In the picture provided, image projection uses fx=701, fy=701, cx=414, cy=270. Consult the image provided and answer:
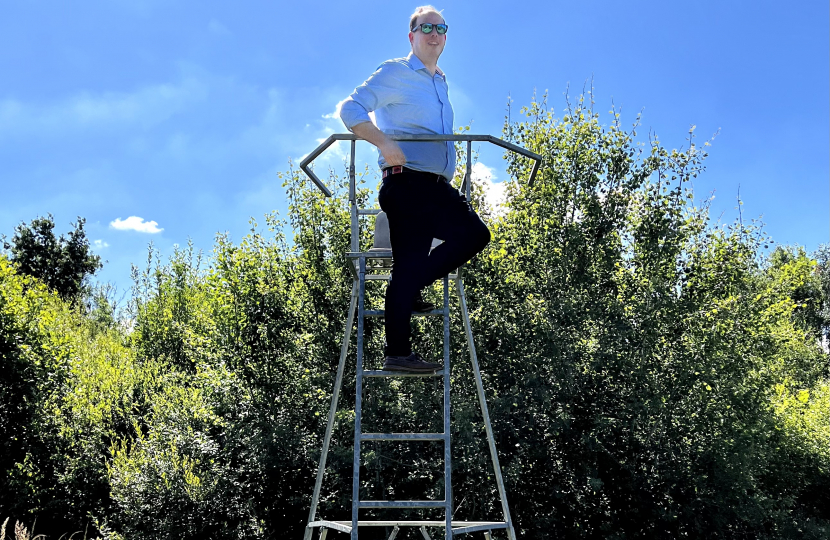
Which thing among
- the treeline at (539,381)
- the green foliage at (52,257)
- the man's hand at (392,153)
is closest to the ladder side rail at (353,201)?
the man's hand at (392,153)

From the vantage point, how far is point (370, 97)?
276 centimetres

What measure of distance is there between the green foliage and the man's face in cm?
2104

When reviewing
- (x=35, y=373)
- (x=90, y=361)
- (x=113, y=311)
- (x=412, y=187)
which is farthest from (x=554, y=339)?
(x=113, y=311)

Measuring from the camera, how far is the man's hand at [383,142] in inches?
102

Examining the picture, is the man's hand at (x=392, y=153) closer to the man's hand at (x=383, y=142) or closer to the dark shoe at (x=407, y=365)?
the man's hand at (x=383, y=142)

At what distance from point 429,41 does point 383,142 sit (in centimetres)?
54

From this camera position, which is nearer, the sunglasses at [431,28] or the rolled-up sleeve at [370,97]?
the rolled-up sleeve at [370,97]

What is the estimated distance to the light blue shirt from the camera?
273 cm

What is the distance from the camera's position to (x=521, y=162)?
685 centimetres

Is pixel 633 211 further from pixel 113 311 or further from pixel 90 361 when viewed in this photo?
pixel 113 311

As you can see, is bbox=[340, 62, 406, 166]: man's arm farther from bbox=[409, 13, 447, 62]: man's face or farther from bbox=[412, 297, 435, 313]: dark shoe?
bbox=[412, 297, 435, 313]: dark shoe

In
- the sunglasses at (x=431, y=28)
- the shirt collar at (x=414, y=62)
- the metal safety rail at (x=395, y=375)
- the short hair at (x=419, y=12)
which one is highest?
the short hair at (x=419, y=12)

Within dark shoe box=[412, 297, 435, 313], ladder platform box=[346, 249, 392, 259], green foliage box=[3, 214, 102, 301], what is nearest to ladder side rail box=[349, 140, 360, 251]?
ladder platform box=[346, 249, 392, 259]

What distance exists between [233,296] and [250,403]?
1.06 meters
